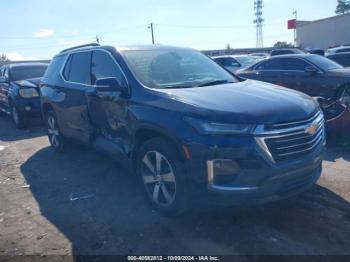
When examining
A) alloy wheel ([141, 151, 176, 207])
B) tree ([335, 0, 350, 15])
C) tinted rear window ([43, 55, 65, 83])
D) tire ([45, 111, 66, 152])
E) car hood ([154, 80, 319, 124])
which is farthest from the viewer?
tree ([335, 0, 350, 15])

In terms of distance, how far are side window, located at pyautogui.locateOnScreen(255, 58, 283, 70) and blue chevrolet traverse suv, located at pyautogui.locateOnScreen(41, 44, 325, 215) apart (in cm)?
532

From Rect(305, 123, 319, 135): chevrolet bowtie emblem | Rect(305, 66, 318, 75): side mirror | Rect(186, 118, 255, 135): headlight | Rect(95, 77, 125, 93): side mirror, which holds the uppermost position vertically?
Rect(95, 77, 125, 93): side mirror

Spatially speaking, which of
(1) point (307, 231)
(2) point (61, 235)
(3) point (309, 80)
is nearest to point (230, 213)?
(1) point (307, 231)

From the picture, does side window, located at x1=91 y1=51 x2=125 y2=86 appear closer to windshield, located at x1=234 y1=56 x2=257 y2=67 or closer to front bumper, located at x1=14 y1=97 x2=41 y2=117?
front bumper, located at x1=14 y1=97 x2=41 y2=117

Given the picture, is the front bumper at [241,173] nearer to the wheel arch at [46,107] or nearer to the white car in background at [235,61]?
the wheel arch at [46,107]

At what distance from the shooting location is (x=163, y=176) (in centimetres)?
376

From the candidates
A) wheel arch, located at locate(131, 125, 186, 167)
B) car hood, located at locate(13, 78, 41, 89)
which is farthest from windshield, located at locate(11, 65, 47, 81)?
wheel arch, located at locate(131, 125, 186, 167)

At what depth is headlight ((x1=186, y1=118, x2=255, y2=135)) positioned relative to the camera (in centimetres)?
317

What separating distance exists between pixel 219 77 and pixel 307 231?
86.6 inches

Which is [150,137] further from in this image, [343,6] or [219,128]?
[343,6]

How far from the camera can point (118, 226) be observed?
148 inches

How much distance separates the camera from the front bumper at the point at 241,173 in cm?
314

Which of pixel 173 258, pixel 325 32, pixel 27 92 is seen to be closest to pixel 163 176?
pixel 173 258

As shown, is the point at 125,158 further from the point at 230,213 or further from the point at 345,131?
the point at 345,131
